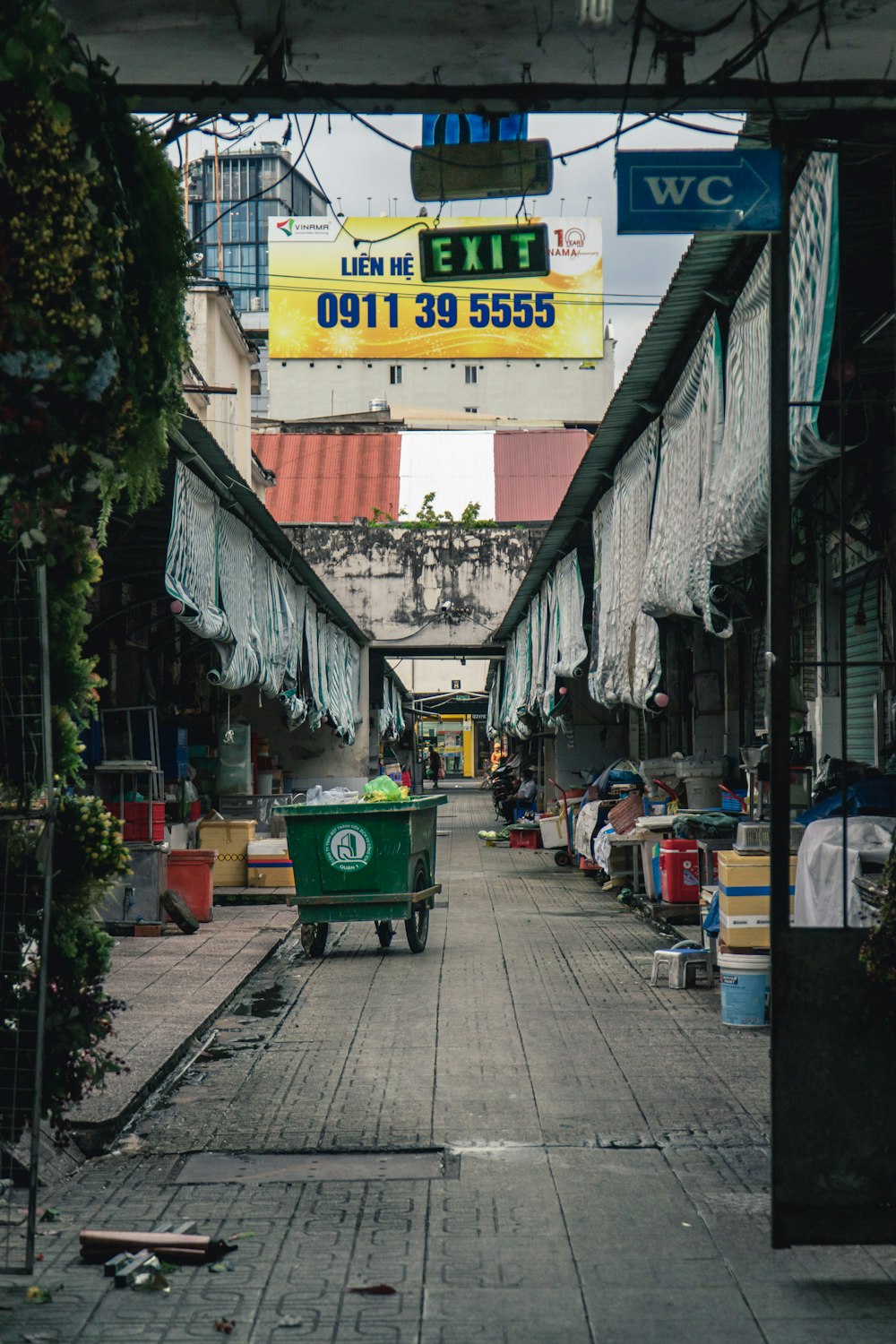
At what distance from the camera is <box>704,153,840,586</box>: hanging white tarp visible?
619cm

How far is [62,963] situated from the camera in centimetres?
510

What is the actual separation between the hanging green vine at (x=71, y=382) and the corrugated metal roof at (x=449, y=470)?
36.1 metres

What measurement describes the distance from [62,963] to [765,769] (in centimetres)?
706

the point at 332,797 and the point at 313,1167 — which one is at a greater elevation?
the point at 332,797

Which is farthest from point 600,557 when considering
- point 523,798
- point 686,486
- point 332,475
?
point 332,475

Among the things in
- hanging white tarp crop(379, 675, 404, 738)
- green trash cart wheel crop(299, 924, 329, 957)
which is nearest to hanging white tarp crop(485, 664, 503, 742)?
hanging white tarp crop(379, 675, 404, 738)

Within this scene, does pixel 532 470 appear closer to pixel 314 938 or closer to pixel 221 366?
pixel 221 366

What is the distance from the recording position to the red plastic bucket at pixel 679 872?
44.3 feet

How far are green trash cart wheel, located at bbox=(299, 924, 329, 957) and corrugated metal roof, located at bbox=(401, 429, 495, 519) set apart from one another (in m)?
28.9

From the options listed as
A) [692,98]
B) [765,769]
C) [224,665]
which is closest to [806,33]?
[692,98]

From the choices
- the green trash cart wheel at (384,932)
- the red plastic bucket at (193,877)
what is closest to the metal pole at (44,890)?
the green trash cart wheel at (384,932)

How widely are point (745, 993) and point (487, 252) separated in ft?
17.6

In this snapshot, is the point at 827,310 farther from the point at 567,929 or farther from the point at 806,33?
the point at 567,929

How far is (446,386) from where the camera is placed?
2256 inches
